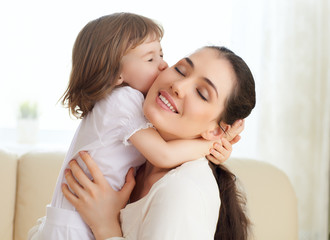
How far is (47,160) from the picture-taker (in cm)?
254

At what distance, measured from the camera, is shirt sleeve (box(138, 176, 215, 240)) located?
134cm

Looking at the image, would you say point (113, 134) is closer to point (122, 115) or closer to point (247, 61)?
point (122, 115)

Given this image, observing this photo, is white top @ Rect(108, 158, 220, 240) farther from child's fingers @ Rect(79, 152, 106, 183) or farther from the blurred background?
the blurred background

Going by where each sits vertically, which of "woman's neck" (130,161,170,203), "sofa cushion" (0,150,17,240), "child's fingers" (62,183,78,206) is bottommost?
"sofa cushion" (0,150,17,240)

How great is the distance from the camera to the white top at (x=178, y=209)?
4.39 feet

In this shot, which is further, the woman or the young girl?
the young girl

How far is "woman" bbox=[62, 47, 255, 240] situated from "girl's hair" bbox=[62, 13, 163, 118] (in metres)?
0.20

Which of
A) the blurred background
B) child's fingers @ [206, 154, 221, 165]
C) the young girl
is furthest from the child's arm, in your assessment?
the blurred background

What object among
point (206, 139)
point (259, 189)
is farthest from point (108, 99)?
point (259, 189)

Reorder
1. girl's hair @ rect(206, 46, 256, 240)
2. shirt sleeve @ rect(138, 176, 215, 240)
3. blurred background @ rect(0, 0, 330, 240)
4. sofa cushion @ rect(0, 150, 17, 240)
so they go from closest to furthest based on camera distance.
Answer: shirt sleeve @ rect(138, 176, 215, 240) < girl's hair @ rect(206, 46, 256, 240) < sofa cushion @ rect(0, 150, 17, 240) < blurred background @ rect(0, 0, 330, 240)

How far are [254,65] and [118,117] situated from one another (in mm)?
2287

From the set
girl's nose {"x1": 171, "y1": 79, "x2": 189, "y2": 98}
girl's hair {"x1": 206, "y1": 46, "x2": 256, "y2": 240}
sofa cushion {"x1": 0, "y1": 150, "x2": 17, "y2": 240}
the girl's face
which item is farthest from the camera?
sofa cushion {"x1": 0, "y1": 150, "x2": 17, "y2": 240}

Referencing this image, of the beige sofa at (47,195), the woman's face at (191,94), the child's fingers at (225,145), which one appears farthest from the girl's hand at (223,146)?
the beige sofa at (47,195)

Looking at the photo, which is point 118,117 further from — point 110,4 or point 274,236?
point 110,4
